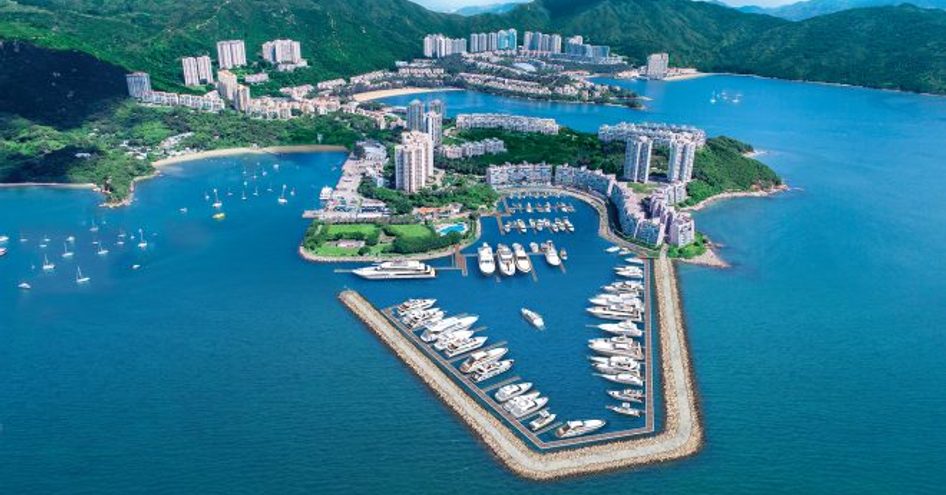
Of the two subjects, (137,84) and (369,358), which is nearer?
(369,358)

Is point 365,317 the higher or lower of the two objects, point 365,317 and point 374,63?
the lower

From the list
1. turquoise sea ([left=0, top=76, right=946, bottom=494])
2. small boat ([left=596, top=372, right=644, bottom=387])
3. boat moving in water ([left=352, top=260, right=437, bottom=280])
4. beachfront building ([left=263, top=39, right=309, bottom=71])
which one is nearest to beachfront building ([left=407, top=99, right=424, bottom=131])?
turquoise sea ([left=0, top=76, right=946, bottom=494])

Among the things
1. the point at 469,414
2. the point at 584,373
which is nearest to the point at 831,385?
the point at 584,373

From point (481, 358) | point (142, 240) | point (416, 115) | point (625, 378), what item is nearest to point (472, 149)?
point (416, 115)

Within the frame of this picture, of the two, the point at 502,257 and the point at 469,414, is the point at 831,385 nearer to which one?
the point at 469,414

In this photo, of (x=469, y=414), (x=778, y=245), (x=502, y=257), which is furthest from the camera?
(x=778, y=245)

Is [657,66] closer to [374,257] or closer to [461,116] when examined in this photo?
[461,116]

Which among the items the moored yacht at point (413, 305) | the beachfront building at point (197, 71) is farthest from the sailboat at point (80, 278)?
the beachfront building at point (197, 71)

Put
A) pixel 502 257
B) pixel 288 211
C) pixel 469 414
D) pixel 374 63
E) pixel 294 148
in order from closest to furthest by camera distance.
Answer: pixel 469 414, pixel 502 257, pixel 288 211, pixel 294 148, pixel 374 63
